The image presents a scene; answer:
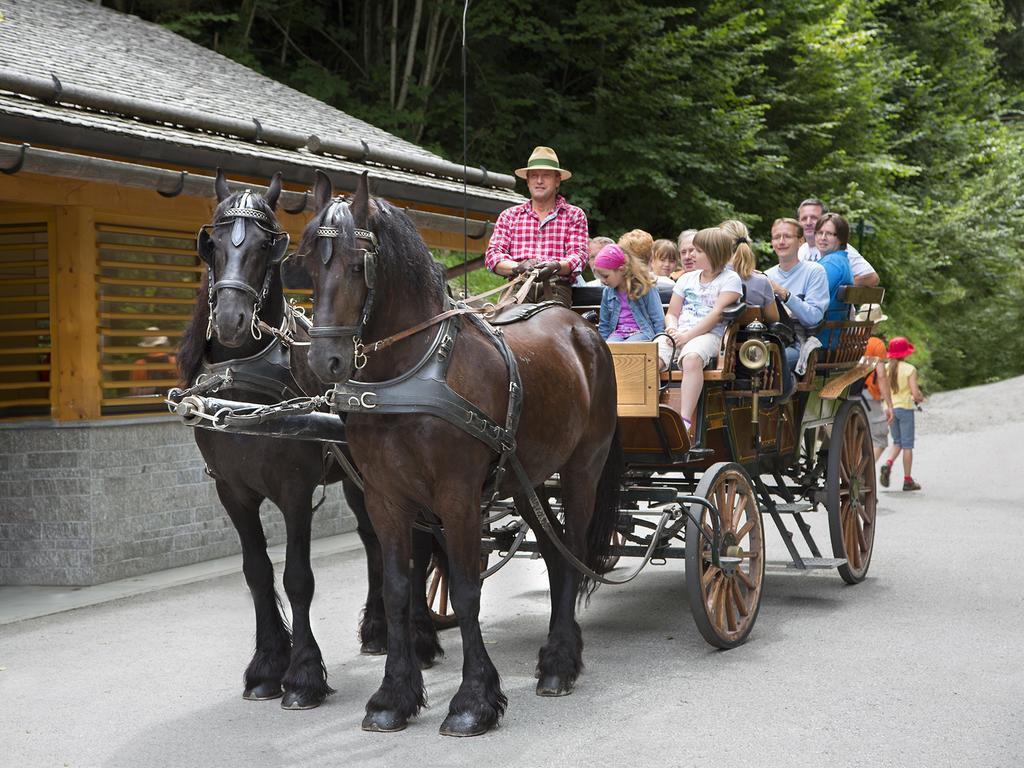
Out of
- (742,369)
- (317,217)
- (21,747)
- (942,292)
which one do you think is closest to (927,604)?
(742,369)

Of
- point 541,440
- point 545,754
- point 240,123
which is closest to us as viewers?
point 545,754

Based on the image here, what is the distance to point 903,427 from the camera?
1413 centimetres

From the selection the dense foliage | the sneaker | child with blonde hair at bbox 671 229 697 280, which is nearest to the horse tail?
child with blonde hair at bbox 671 229 697 280

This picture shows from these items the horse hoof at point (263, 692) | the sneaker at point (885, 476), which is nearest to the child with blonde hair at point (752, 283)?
the horse hoof at point (263, 692)

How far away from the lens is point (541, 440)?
5.96m

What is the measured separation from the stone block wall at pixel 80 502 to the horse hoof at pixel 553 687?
14.3ft

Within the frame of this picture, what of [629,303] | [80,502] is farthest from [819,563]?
[80,502]

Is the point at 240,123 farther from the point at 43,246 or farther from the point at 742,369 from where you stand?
the point at 742,369

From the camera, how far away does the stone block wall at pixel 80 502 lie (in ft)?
29.6

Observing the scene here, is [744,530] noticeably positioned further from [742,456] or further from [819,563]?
[819,563]

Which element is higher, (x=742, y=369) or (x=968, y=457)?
(x=742, y=369)

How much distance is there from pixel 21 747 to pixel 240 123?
19.5 feet

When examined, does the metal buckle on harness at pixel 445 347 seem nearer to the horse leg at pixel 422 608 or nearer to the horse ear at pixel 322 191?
the horse ear at pixel 322 191

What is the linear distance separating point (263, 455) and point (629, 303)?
A: 8.36ft
